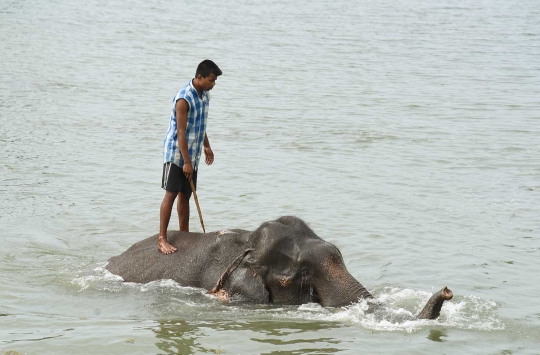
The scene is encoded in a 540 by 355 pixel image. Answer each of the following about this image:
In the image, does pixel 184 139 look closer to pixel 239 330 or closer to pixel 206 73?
pixel 206 73

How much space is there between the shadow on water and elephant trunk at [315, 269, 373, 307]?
0.61ft

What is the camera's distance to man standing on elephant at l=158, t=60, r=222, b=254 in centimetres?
877

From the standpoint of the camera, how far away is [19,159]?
14.8m

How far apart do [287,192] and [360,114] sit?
614cm

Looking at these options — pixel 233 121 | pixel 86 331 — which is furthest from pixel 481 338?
pixel 233 121

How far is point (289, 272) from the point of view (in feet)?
25.5

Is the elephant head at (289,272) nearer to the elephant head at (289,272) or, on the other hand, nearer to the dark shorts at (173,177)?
the elephant head at (289,272)

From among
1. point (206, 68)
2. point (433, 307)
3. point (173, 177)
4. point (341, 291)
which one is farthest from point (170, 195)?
point (433, 307)

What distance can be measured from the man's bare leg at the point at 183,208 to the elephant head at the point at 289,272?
1414 millimetres

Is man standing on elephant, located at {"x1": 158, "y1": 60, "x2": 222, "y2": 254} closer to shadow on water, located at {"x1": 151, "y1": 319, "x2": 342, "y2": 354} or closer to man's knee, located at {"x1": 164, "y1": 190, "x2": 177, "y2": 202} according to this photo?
man's knee, located at {"x1": 164, "y1": 190, "x2": 177, "y2": 202}

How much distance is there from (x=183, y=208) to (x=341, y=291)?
2.35 m

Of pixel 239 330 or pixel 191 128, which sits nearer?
pixel 239 330

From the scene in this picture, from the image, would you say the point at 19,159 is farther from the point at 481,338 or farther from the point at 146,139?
the point at 481,338

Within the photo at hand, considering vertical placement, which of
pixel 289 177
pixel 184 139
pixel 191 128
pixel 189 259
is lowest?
pixel 189 259
